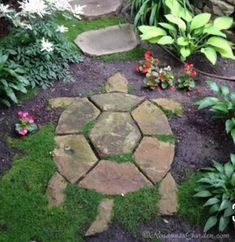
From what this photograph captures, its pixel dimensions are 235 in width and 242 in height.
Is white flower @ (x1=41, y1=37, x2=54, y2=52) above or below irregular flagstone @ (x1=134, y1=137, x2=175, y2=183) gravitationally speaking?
above

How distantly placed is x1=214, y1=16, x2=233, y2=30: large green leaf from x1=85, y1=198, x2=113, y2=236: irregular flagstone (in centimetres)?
202

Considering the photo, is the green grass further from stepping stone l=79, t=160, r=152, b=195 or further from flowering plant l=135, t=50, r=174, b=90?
stepping stone l=79, t=160, r=152, b=195

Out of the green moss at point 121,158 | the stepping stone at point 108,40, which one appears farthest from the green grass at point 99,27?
the green moss at point 121,158

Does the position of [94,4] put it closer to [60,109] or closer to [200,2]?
[200,2]

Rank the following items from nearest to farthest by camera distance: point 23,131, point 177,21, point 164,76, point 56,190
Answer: point 56,190
point 23,131
point 164,76
point 177,21

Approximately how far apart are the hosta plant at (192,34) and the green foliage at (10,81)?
3.78 feet

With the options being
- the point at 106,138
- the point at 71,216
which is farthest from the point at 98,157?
the point at 71,216

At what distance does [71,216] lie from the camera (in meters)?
2.44

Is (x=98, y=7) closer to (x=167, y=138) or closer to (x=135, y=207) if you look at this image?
(x=167, y=138)

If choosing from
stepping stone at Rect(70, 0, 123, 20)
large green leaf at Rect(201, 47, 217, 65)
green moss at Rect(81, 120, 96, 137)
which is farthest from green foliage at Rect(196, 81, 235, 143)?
stepping stone at Rect(70, 0, 123, 20)

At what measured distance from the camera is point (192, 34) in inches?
143

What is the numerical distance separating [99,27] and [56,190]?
2.08 m

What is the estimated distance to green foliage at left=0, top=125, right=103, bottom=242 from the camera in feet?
7.75

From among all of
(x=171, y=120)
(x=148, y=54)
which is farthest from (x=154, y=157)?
(x=148, y=54)
